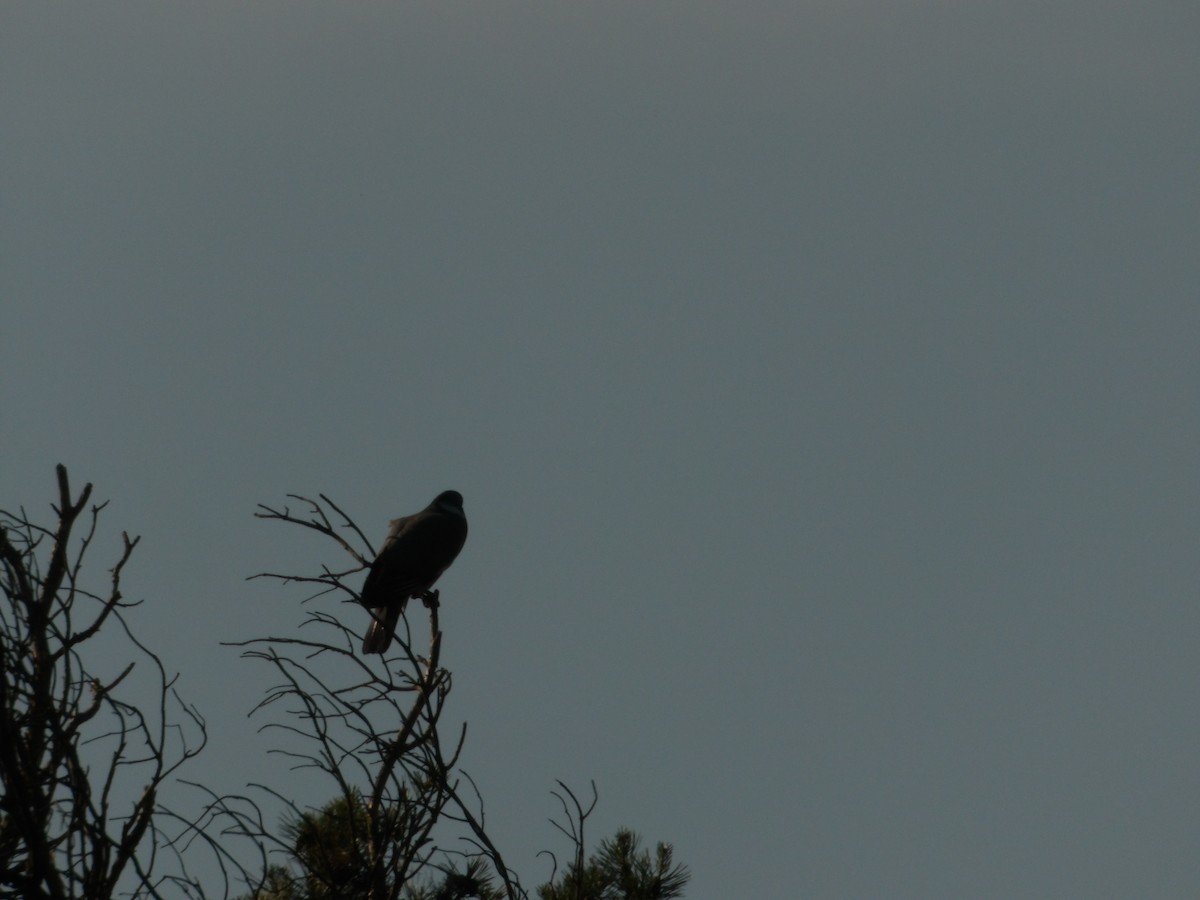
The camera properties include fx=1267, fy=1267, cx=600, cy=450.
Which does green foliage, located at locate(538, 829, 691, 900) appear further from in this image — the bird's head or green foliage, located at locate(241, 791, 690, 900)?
the bird's head

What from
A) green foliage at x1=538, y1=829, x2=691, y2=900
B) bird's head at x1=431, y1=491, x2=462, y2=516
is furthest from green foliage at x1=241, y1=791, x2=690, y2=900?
bird's head at x1=431, y1=491, x2=462, y2=516

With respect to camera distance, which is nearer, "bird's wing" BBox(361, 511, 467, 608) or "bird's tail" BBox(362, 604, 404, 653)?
"bird's tail" BBox(362, 604, 404, 653)

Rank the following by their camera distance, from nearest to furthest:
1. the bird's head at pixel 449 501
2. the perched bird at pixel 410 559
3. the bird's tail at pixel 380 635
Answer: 1. the bird's tail at pixel 380 635
2. the perched bird at pixel 410 559
3. the bird's head at pixel 449 501

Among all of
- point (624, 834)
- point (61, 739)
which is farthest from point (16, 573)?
point (624, 834)

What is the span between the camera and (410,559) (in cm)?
605

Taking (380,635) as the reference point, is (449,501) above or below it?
above

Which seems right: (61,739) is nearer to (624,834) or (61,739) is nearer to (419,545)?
(624,834)

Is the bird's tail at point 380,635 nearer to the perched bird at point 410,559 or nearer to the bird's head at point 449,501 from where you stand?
the perched bird at point 410,559

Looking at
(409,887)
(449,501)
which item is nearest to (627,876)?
(409,887)

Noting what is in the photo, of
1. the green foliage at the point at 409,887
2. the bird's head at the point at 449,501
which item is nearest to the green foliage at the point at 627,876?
the green foliage at the point at 409,887

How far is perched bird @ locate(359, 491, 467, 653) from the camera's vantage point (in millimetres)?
5352

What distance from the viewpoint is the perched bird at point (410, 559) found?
535 cm

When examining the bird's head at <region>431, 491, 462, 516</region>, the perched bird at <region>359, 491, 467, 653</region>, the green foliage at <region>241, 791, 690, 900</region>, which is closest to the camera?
the green foliage at <region>241, 791, 690, 900</region>

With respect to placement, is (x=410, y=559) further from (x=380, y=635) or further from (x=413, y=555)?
(x=380, y=635)
